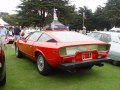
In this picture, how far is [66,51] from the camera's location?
6.02m

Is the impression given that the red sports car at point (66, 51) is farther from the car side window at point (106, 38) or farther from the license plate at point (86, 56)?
the car side window at point (106, 38)

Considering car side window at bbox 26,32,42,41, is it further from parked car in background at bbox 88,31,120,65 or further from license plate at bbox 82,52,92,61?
parked car in background at bbox 88,31,120,65

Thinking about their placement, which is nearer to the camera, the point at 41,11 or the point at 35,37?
the point at 35,37

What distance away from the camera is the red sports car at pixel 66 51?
597 cm

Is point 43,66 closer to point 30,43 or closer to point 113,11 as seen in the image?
point 30,43

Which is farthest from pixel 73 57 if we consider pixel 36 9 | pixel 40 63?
pixel 36 9

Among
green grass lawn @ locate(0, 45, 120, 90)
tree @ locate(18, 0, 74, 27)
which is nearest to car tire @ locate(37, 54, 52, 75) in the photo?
green grass lawn @ locate(0, 45, 120, 90)

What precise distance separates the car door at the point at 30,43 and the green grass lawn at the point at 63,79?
0.56m

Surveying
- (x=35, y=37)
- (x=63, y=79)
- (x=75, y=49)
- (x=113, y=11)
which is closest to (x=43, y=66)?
(x=63, y=79)

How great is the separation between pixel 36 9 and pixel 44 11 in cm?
169

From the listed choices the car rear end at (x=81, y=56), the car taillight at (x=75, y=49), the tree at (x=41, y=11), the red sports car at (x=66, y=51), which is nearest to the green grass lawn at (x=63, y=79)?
the red sports car at (x=66, y=51)

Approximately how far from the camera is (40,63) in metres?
6.95

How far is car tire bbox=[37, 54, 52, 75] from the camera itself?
256 inches

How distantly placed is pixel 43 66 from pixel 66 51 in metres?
1.05
